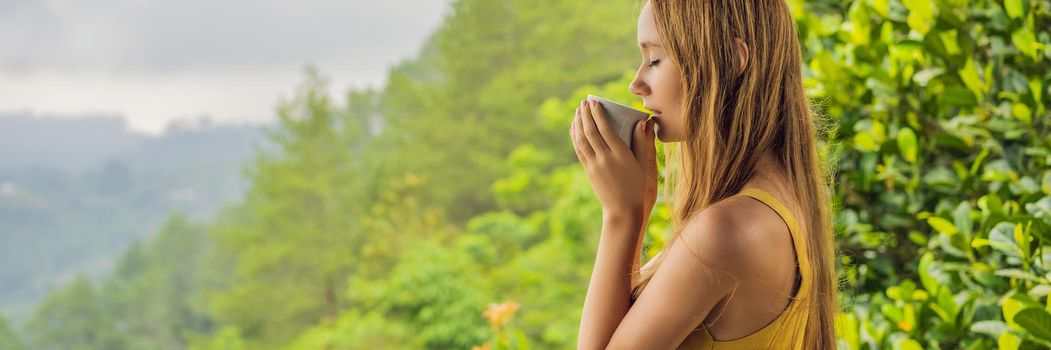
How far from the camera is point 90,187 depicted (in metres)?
36.8

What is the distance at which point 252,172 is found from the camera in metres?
17.3

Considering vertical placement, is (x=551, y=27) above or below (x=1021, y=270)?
above

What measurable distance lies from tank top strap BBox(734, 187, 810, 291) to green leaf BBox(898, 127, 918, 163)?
29.6 inches

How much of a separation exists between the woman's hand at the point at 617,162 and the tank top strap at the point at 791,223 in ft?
0.26

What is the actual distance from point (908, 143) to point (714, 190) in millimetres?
768

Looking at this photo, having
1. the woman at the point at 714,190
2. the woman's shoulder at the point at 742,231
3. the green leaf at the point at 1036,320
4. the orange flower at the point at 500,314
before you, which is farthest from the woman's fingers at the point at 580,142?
the orange flower at the point at 500,314

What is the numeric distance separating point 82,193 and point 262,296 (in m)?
22.9

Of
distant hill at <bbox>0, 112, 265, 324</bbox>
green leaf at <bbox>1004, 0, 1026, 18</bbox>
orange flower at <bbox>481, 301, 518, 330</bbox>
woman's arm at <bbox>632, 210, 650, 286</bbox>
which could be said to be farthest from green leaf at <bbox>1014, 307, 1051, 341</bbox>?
distant hill at <bbox>0, 112, 265, 324</bbox>

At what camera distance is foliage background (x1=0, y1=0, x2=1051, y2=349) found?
1.30 metres

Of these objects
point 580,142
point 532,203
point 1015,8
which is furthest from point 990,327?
point 532,203

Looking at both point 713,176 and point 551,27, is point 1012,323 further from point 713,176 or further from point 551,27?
point 551,27

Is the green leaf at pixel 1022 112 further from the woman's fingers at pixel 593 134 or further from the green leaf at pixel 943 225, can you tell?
the woman's fingers at pixel 593 134

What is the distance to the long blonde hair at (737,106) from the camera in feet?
2.46

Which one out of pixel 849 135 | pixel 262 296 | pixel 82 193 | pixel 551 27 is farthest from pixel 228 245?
pixel 82 193
